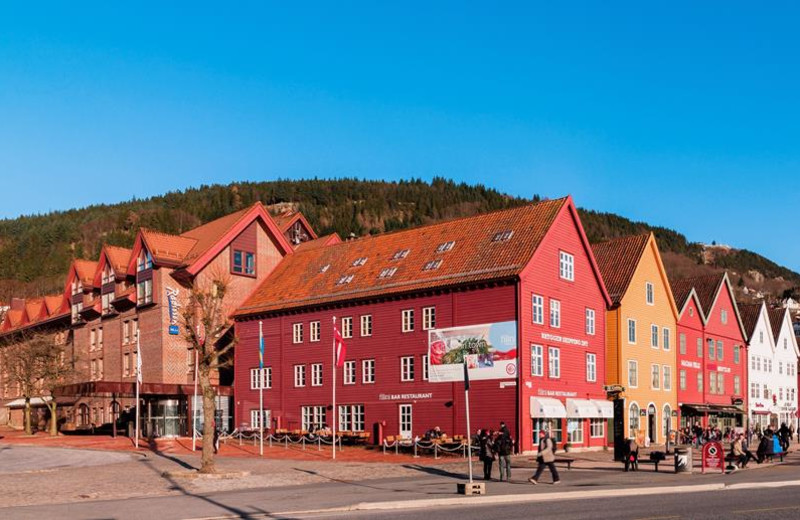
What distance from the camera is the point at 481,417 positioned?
4850 cm

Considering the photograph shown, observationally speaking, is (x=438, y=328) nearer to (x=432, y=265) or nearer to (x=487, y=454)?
(x=432, y=265)

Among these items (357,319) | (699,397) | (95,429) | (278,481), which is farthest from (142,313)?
(699,397)

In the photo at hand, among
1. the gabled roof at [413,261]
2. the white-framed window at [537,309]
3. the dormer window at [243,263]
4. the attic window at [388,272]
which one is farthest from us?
the dormer window at [243,263]

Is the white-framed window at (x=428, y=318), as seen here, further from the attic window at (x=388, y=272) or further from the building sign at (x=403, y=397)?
the attic window at (x=388, y=272)

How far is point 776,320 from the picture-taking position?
287 feet

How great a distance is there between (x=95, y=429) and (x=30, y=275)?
143 m

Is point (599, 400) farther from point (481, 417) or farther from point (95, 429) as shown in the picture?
point (95, 429)

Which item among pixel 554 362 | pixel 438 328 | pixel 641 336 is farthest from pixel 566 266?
pixel 641 336

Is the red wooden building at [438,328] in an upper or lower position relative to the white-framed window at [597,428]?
upper

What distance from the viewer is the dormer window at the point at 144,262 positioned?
213 ft

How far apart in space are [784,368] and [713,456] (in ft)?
180

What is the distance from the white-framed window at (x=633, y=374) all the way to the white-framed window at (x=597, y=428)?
4710 mm

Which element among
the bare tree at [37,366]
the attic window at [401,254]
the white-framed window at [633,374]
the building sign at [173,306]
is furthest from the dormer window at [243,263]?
the white-framed window at [633,374]

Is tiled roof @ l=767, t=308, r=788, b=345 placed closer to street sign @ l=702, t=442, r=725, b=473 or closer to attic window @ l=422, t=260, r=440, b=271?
attic window @ l=422, t=260, r=440, b=271
